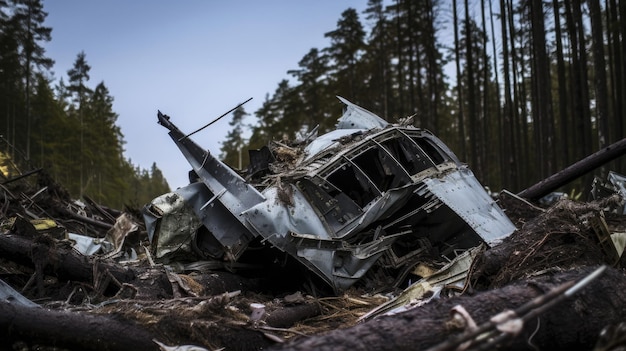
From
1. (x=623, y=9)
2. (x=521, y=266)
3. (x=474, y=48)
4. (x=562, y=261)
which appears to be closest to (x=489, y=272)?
(x=521, y=266)

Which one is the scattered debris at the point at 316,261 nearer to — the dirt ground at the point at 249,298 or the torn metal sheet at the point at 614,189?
the dirt ground at the point at 249,298

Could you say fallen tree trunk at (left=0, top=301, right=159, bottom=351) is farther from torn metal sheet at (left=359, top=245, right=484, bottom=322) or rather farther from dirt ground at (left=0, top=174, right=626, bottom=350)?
Result: torn metal sheet at (left=359, top=245, right=484, bottom=322)

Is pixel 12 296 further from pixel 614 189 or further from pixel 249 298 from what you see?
pixel 614 189

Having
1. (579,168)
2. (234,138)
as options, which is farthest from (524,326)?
(234,138)

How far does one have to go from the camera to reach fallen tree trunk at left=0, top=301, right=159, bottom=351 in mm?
2867

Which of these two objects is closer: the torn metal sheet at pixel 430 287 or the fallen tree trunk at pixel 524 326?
the fallen tree trunk at pixel 524 326

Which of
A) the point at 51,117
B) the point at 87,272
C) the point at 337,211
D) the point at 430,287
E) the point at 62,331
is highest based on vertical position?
the point at 51,117

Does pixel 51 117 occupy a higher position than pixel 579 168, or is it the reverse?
pixel 51 117

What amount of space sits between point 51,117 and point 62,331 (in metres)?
35.7

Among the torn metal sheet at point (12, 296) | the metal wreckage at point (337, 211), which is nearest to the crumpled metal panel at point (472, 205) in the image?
the metal wreckage at point (337, 211)

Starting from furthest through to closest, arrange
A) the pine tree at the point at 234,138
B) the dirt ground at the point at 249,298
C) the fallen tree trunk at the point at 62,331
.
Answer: the pine tree at the point at 234,138 < the fallen tree trunk at the point at 62,331 < the dirt ground at the point at 249,298

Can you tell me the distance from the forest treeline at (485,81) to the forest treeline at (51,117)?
13.0 metres

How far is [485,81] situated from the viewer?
22266 mm

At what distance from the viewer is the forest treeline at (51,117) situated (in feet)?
92.4
